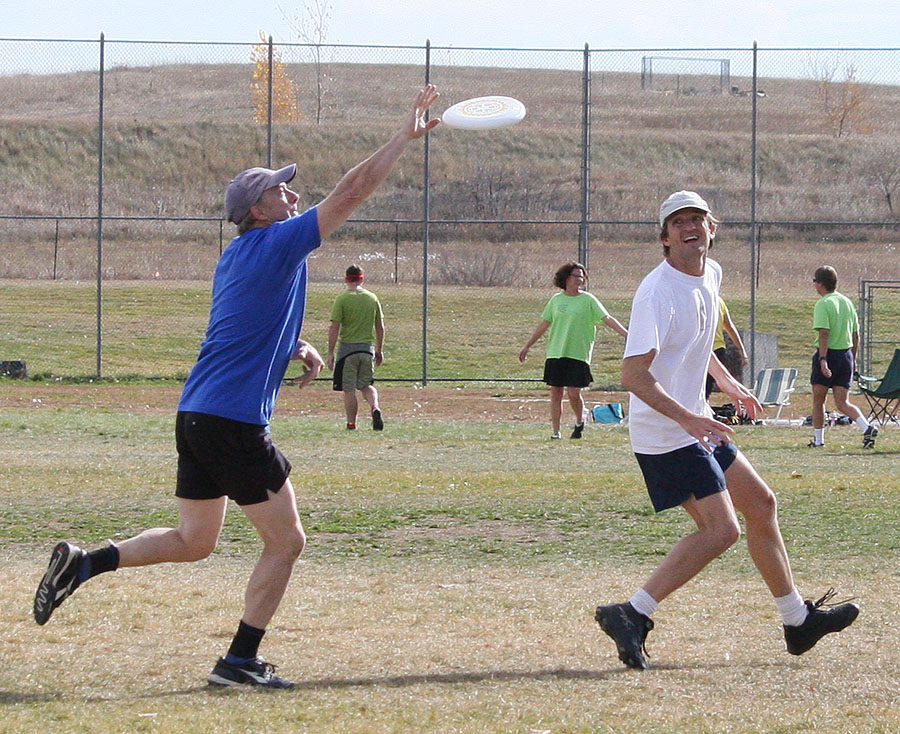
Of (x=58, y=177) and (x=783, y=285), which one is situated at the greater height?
(x=58, y=177)

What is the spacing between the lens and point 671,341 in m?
5.54

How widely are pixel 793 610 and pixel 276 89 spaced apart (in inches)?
1077

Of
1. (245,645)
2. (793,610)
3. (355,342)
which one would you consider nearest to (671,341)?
(793,610)

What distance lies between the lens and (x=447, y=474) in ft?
39.4

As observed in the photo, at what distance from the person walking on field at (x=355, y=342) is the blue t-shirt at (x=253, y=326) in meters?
10.9

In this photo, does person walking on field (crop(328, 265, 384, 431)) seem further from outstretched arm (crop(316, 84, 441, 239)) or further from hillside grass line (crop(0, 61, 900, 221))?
hillside grass line (crop(0, 61, 900, 221))

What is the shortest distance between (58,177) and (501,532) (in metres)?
34.1

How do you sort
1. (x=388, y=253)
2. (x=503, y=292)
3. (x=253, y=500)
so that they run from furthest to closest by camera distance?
(x=388, y=253)
(x=503, y=292)
(x=253, y=500)

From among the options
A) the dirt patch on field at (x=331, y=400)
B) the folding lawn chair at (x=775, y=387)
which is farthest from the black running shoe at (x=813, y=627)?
the folding lawn chair at (x=775, y=387)

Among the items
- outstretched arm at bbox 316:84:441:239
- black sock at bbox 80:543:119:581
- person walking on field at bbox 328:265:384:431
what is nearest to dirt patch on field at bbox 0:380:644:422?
person walking on field at bbox 328:265:384:431

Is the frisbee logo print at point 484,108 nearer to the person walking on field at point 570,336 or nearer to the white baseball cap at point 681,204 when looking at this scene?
the white baseball cap at point 681,204

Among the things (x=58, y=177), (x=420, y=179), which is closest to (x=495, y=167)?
(x=420, y=179)

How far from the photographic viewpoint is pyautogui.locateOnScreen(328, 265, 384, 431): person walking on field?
16.2 m

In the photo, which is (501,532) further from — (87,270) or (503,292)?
(87,270)
